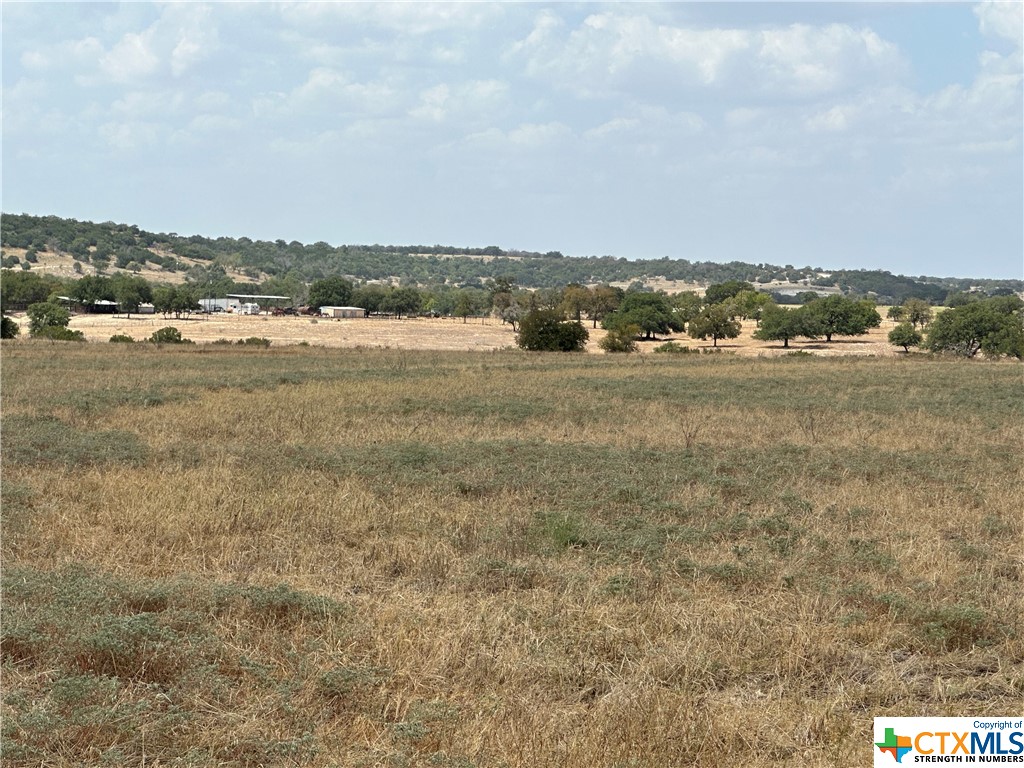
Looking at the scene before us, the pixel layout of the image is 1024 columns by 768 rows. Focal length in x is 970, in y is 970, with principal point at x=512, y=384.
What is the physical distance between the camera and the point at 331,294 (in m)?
179

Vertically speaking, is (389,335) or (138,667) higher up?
(138,667)

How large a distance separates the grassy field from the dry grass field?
239ft

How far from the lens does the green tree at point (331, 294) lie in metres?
179

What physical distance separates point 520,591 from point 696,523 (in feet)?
12.9

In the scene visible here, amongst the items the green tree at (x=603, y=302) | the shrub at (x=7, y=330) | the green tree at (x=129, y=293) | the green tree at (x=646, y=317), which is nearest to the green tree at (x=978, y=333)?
the green tree at (x=646, y=317)

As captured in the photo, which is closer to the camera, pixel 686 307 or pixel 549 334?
pixel 549 334

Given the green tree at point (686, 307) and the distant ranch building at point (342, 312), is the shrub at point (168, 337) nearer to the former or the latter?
the green tree at point (686, 307)

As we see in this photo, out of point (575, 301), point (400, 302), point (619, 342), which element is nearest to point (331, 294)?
point (400, 302)

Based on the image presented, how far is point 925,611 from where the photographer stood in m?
8.96

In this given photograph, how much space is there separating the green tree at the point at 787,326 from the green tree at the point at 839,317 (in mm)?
1120

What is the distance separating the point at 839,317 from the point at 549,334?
53.7 m

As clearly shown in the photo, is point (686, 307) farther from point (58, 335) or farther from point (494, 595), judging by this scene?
point (494, 595)

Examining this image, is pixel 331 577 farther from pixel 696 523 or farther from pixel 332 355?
pixel 332 355

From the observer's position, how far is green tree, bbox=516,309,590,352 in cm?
7344
